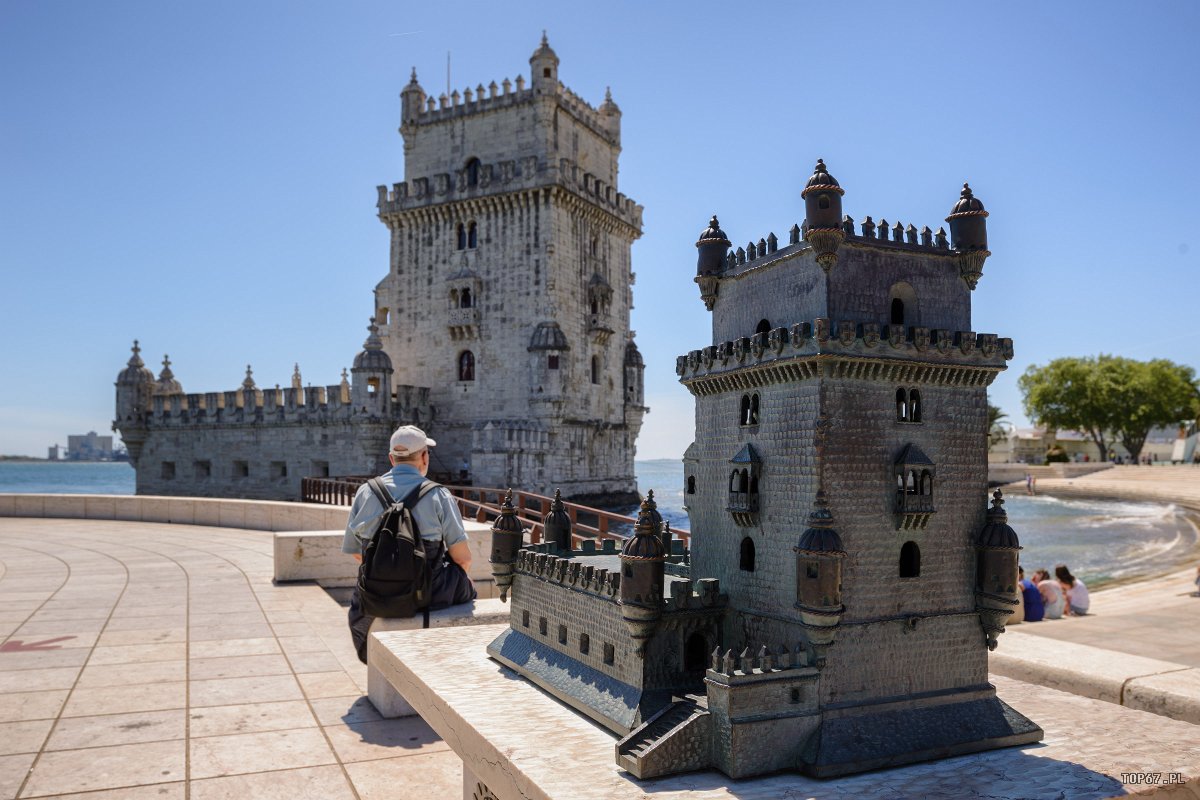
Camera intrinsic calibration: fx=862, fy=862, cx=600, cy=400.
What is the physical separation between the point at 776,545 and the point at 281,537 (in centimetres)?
1019

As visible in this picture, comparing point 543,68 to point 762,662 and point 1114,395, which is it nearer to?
point 762,662

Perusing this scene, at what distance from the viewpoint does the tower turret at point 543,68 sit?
37.6 meters

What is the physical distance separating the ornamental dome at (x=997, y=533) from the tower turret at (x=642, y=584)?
5.38 feet

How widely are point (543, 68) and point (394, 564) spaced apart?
35.2 m

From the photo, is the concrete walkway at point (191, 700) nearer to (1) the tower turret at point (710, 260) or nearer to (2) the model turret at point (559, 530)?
(2) the model turret at point (559, 530)

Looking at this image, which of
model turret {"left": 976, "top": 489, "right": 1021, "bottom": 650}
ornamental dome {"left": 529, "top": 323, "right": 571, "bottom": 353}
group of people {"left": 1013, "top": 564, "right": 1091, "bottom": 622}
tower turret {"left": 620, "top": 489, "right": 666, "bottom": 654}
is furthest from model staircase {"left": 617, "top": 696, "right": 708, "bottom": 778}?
ornamental dome {"left": 529, "top": 323, "right": 571, "bottom": 353}

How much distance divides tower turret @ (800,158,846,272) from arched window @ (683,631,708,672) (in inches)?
78.5

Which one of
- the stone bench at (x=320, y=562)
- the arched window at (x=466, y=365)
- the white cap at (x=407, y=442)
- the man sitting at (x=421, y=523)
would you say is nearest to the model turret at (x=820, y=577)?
the man sitting at (x=421, y=523)

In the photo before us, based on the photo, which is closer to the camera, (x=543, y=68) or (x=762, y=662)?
(x=762, y=662)

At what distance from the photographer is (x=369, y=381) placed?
36.9 metres

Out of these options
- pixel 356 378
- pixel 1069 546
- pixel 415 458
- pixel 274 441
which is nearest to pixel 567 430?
pixel 356 378

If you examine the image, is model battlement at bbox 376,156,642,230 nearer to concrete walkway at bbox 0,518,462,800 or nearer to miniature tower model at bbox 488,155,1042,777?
concrete walkway at bbox 0,518,462,800

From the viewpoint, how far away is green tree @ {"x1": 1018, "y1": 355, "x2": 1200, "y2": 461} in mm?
79688

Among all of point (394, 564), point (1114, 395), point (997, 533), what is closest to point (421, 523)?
point (394, 564)
